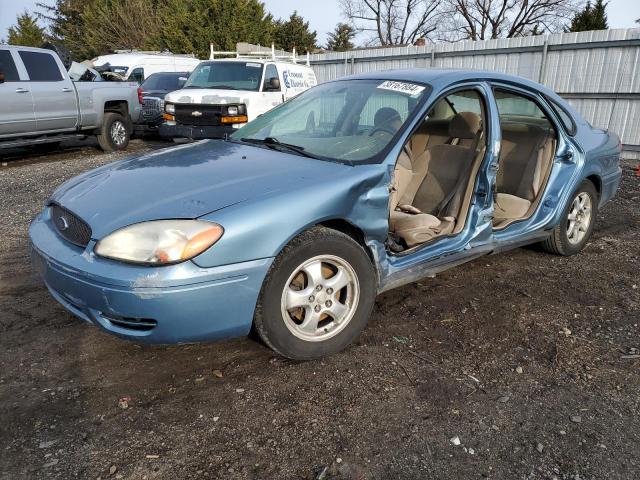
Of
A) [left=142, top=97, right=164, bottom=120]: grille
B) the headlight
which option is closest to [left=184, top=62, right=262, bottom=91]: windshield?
[left=142, top=97, right=164, bottom=120]: grille

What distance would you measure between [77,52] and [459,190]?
43.0m

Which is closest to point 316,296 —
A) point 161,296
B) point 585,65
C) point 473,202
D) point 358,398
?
point 358,398

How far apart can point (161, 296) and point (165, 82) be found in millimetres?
12906

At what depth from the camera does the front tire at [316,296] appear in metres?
2.59

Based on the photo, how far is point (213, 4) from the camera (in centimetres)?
2909

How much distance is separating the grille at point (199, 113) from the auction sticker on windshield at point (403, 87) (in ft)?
21.8

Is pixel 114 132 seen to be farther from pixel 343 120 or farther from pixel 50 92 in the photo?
pixel 343 120

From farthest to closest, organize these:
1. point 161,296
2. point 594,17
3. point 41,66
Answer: point 594,17
point 41,66
point 161,296

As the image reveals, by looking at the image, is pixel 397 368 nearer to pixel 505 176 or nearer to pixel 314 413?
pixel 314 413

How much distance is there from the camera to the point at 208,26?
29.7 m

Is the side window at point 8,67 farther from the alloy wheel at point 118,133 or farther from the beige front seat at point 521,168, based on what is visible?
the beige front seat at point 521,168

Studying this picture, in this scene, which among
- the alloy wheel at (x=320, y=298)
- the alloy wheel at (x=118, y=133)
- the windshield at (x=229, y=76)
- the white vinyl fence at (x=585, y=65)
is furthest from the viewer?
the alloy wheel at (x=118, y=133)

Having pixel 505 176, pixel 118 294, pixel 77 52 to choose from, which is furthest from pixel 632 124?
pixel 77 52

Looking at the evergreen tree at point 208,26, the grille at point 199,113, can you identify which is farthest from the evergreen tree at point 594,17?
the grille at point 199,113
